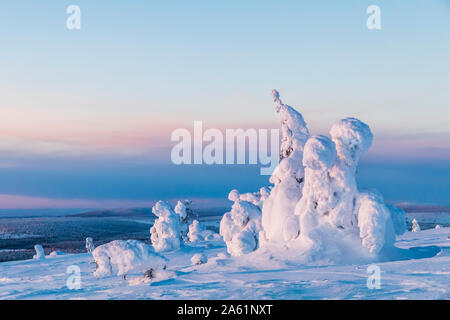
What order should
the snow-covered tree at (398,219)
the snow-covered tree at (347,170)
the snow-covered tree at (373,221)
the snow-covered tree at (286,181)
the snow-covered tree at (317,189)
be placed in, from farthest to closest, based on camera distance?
the snow-covered tree at (286,181) < the snow-covered tree at (398,219) < the snow-covered tree at (347,170) < the snow-covered tree at (317,189) < the snow-covered tree at (373,221)

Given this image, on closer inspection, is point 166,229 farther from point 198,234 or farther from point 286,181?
Result: point 286,181

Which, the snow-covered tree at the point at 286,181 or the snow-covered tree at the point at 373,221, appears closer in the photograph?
the snow-covered tree at the point at 373,221

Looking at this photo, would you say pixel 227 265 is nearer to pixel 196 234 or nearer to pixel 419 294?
Answer: pixel 419 294

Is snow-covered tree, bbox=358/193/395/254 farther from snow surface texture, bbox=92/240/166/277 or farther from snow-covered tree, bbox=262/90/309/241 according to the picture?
snow surface texture, bbox=92/240/166/277

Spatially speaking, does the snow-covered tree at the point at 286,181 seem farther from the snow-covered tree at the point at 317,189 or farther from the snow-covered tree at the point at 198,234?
the snow-covered tree at the point at 198,234

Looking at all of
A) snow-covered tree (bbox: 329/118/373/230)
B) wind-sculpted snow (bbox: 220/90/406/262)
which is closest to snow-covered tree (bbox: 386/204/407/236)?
wind-sculpted snow (bbox: 220/90/406/262)

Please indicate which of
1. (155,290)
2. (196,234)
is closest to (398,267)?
(155,290)

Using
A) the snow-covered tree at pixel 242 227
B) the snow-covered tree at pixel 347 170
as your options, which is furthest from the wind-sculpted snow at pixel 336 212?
the snow-covered tree at pixel 242 227
